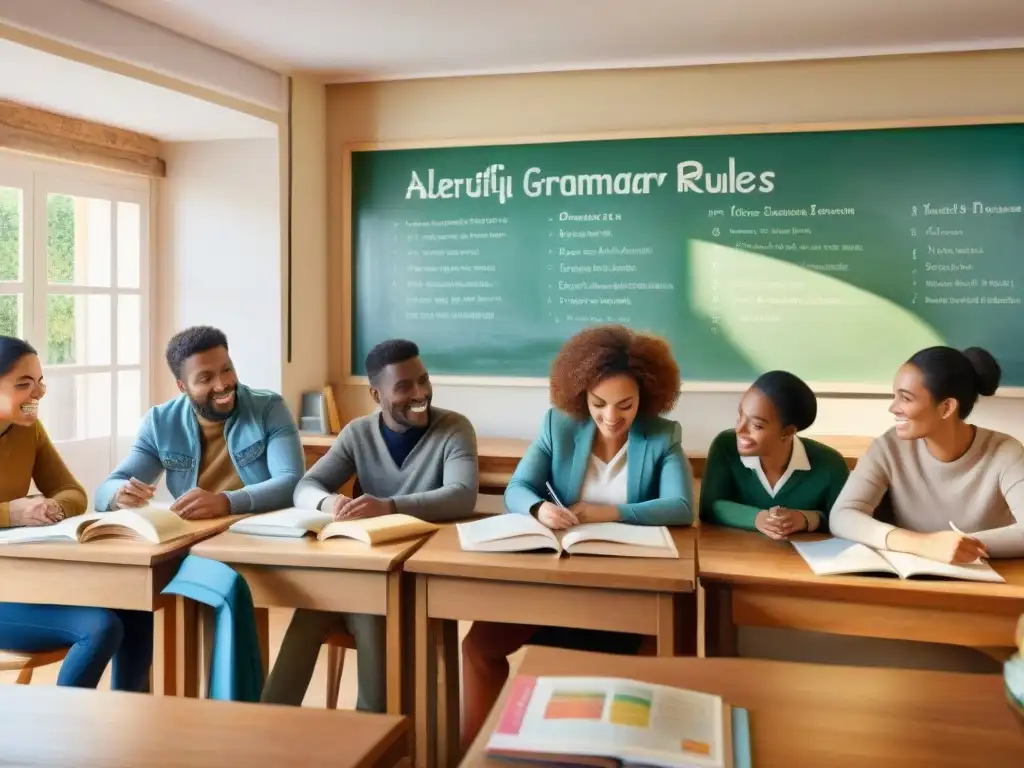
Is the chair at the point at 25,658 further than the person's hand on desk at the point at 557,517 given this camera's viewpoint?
No

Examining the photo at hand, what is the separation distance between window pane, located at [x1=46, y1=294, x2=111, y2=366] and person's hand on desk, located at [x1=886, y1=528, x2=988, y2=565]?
3.13 metres

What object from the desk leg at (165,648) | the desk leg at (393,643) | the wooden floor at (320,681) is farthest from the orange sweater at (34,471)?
the desk leg at (393,643)

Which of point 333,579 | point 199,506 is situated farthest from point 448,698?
point 199,506

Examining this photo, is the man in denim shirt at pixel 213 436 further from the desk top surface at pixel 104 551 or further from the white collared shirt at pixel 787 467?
the white collared shirt at pixel 787 467

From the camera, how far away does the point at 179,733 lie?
4.09ft

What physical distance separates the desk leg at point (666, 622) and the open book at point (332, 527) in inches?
27.0

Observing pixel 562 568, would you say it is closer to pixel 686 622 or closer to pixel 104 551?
pixel 686 622

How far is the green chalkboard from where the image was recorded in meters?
3.78

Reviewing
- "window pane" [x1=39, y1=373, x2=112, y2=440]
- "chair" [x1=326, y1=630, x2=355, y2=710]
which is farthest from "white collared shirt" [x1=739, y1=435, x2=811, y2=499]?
"window pane" [x1=39, y1=373, x2=112, y2=440]

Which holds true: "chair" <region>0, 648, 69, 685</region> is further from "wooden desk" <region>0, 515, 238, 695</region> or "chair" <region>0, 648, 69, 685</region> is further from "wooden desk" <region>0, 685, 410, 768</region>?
"wooden desk" <region>0, 685, 410, 768</region>

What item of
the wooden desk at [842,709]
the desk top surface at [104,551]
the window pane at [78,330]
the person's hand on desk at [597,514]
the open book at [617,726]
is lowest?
the wooden desk at [842,709]

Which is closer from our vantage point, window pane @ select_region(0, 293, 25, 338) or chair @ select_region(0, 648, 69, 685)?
chair @ select_region(0, 648, 69, 685)

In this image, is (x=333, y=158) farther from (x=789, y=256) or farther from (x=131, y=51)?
(x=789, y=256)

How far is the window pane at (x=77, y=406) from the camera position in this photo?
3744 mm
